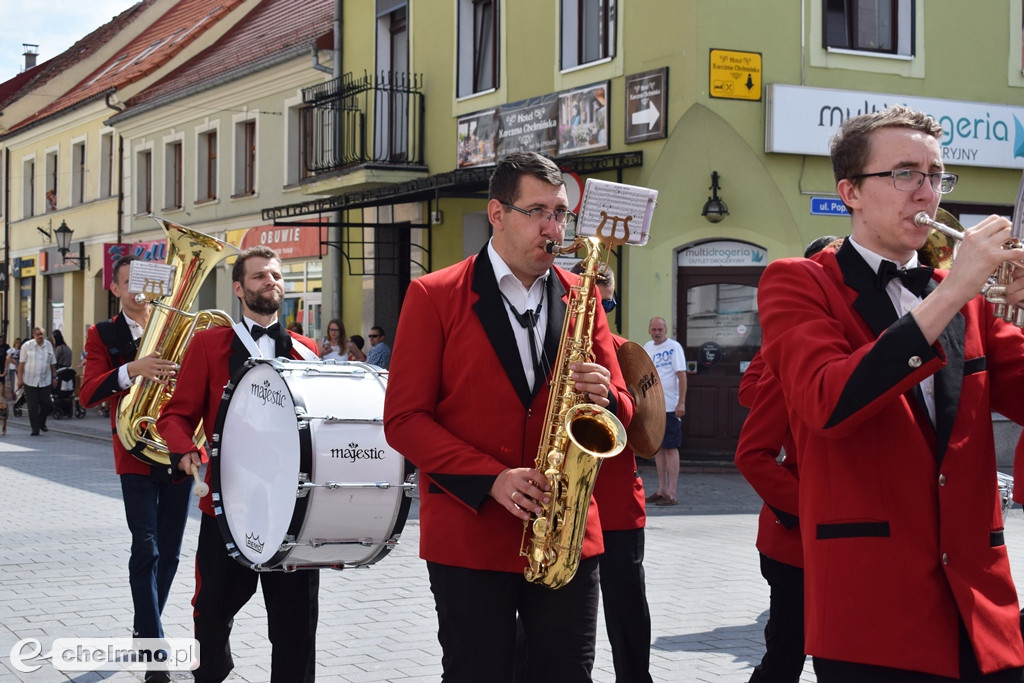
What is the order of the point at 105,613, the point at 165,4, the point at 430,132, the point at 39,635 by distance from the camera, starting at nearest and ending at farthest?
the point at 39,635, the point at 105,613, the point at 430,132, the point at 165,4

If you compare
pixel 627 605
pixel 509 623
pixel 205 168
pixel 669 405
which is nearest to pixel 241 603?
pixel 627 605

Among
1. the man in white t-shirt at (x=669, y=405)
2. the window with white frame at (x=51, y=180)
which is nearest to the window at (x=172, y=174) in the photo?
the window with white frame at (x=51, y=180)

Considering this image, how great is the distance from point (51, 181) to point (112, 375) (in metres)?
36.2

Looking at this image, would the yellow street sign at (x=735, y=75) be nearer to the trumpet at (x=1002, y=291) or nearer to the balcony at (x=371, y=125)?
the balcony at (x=371, y=125)

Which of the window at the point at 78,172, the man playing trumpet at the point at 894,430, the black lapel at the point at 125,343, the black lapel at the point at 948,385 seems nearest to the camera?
the man playing trumpet at the point at 894,430

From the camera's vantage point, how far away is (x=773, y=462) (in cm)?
457

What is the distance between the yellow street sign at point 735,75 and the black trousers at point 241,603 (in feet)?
42.0

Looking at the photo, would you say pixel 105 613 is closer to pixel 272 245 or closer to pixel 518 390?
pixel 518 390

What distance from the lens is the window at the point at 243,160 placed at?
2875cm

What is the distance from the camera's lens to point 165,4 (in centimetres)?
4169

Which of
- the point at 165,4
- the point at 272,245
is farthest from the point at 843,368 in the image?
the point at 165,4

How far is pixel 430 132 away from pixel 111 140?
663 inches

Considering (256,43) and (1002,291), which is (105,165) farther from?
(1002,291)

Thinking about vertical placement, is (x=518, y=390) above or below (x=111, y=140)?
below
